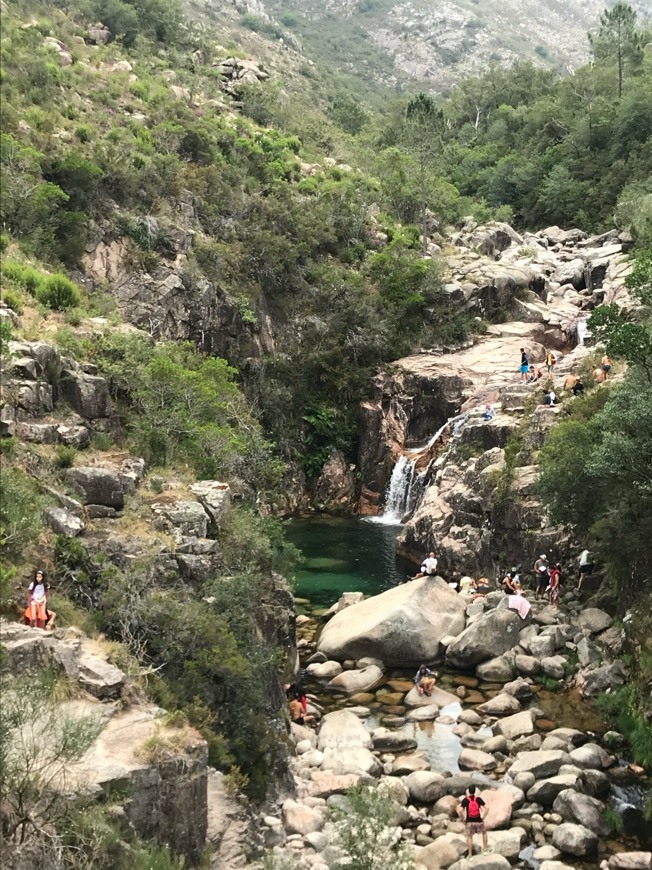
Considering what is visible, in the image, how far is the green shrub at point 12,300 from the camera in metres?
20.2

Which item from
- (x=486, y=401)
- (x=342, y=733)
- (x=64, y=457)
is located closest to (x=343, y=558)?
(x=486, y=401)

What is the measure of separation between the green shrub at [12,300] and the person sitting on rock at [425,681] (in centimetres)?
1433

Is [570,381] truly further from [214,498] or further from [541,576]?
[214,498]

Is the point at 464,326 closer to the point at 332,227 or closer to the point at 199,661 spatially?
the point at 332,227

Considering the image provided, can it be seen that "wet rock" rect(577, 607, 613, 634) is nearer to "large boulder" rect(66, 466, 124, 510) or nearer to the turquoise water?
the turquoise water

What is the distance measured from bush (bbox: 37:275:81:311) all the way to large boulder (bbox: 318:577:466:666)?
1268 centimetres

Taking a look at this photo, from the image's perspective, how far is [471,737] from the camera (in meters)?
17.0

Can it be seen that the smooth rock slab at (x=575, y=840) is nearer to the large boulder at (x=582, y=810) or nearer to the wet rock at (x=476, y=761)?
the large boulder at (x=582, y=810)

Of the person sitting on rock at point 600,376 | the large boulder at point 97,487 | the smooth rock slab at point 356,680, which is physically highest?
the person sitting on rock at point 600,376

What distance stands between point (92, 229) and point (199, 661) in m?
24.6

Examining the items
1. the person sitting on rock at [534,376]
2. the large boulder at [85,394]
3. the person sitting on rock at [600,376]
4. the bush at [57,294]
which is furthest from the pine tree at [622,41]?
the large boulder at [85,394]

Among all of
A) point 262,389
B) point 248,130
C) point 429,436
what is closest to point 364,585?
point 429,436

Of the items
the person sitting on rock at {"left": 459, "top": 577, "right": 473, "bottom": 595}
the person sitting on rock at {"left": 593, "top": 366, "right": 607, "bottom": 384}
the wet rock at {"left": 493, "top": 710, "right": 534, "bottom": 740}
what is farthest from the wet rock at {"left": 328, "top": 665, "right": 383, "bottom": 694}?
the person sitting on rock at {"left": 593, "top": 366, "right": 607, "bottom": 384}

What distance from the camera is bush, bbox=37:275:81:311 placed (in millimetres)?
22438
